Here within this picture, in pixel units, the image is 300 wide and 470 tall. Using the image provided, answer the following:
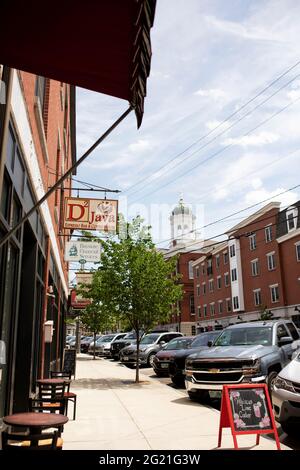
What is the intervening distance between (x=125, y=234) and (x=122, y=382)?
5.47 metres

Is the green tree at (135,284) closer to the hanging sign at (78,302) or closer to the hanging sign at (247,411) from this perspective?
the hanging sign at (247,411)

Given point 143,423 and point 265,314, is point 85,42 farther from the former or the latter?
point 265,314

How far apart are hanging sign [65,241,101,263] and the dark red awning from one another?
44.5 ft

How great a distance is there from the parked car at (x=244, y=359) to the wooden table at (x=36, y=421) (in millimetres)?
5571

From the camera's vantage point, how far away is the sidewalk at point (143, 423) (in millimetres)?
6367

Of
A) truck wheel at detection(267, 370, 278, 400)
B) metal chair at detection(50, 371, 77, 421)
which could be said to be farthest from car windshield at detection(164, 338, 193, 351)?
truck wheel at detection(267, 370, 278, 400)

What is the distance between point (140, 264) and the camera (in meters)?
15.9

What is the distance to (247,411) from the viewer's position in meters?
5.98

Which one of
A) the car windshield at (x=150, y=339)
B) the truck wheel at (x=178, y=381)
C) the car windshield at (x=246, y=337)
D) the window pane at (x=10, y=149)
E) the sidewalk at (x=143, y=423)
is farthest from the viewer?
the car windshield at (x=150, y=339)

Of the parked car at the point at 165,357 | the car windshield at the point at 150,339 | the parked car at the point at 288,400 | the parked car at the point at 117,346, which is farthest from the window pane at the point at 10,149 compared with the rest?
the parked car at the point at 117,346

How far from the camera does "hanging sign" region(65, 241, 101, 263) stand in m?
16.6

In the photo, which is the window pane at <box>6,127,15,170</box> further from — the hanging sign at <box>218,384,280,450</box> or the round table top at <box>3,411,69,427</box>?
the hanging sign at <box>218,384,280,450</box>

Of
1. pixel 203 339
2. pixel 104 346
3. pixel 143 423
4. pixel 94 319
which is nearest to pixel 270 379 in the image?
pixel 143 423

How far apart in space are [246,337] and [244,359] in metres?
1.89
